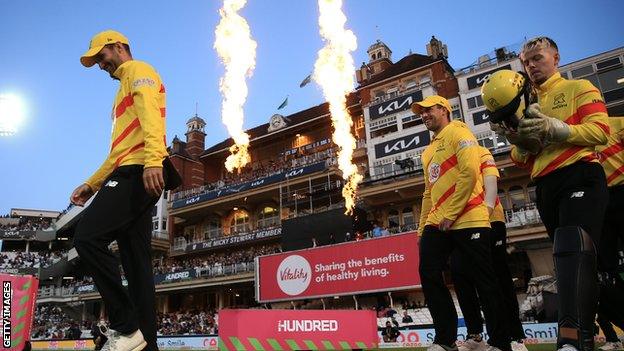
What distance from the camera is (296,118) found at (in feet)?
143

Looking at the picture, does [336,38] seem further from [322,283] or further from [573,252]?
[573,252]

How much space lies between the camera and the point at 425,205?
5.34 meters

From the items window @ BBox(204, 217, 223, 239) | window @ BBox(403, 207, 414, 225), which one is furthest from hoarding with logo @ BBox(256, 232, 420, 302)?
window @ BBox(204, 217, 223, 239)

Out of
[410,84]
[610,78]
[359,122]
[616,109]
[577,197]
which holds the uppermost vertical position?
[410,84]

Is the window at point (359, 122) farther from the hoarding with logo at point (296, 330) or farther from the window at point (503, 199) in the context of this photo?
the hoarding with logo at point (296, 330)

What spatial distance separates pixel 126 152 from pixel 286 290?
69.0ft

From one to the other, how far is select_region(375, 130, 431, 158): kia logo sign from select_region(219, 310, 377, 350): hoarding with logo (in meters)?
26.8

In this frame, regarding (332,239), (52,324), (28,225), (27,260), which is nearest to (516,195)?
(332,239)

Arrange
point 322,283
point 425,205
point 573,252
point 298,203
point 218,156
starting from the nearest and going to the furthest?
point 573,252
point 425,205
point 322,283
point 298,203
point 218,156

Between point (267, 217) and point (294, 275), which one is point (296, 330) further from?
point (267, 217)

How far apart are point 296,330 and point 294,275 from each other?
1865cm

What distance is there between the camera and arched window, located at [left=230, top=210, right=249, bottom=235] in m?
40.2

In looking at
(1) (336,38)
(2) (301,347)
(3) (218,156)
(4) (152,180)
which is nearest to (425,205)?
(2) (301,347)

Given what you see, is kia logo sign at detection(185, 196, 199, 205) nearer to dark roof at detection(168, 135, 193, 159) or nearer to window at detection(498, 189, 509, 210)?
dark roof at detection(168, 135, 193, 159)
